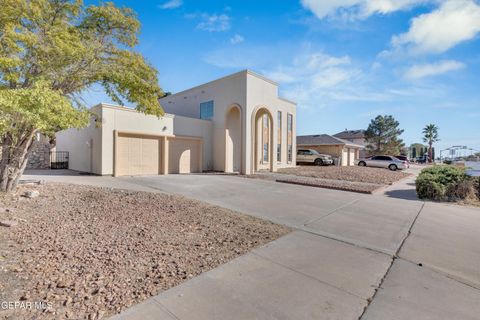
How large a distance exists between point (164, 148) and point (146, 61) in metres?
7.58

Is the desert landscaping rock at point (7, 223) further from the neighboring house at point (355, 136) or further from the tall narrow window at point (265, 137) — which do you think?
the neighboring house at point (355, 136)

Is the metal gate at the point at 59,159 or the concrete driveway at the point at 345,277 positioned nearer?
the concrete driveway at the point at 345,277

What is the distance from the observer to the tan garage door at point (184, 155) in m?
15.1

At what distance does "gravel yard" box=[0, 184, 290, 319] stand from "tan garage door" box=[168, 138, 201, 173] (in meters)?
8.53

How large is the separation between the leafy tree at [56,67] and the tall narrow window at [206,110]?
10.0 meters

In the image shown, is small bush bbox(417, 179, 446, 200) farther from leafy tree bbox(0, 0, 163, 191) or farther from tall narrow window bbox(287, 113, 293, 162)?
tall narrow window bbox(287, 113, 293, 162)

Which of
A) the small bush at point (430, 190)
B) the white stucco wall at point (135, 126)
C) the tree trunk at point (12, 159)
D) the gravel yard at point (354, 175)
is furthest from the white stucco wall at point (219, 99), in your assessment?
the tree trunk at point (12, 159)

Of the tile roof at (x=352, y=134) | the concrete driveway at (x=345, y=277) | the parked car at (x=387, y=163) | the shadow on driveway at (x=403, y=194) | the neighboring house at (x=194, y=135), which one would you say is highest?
the tile roof at (x=352, y=134)

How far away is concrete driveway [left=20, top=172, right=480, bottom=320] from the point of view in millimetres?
2498

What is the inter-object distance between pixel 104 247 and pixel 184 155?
1236 centimetres

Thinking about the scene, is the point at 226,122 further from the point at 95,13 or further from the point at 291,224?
the point at 291,224

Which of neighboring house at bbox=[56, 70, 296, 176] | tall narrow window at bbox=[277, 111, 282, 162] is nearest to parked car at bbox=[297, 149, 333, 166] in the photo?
neighboring house at bbox=[56, 70, 296, 176]

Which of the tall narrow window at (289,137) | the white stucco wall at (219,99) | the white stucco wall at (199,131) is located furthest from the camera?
the tall narrow window at (289,137)

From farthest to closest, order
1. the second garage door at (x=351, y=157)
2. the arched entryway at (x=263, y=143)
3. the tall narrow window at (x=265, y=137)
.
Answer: the second garage door at (x=351, y=157)
the tall narrow window at (x=265, y=137)
the arched entryway at (x=263, y=143)
